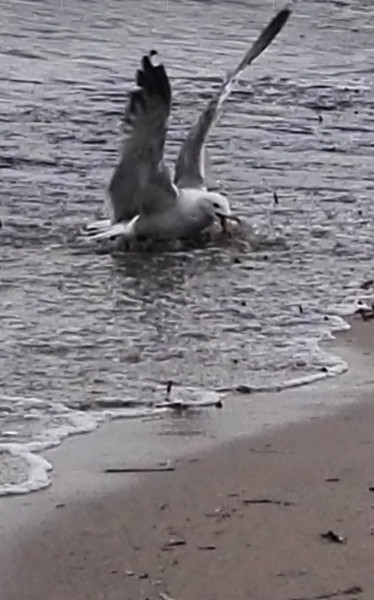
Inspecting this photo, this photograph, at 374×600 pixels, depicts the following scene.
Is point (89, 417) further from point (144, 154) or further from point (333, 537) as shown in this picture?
point (144, 154)

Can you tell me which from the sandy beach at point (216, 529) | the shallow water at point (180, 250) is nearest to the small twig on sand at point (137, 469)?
the sandy beach at point (216, 529)

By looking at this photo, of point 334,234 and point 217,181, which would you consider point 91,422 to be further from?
point 217,181

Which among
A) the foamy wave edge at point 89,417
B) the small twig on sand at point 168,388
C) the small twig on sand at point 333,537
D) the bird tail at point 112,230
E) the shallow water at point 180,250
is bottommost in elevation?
the bird tail at point 112,230

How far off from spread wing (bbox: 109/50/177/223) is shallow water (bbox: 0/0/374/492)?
22 centimetres

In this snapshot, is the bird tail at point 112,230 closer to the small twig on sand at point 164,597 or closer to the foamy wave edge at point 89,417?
the foamy wave edge at point 89,417

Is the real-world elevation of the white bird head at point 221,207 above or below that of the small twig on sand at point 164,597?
below

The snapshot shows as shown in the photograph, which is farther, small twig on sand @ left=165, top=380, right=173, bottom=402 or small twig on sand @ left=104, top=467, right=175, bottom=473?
small twig on sand @ left=165, top=380, right=173, bottom=402

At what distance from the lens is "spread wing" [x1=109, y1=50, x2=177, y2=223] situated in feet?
25.6

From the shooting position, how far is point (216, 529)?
3.98m

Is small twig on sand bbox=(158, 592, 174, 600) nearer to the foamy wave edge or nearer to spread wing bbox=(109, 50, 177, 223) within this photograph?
the foamy wave edge

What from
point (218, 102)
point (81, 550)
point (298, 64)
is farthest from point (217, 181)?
point (81, 550)


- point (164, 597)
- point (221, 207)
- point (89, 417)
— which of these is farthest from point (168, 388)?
point (221, 207)

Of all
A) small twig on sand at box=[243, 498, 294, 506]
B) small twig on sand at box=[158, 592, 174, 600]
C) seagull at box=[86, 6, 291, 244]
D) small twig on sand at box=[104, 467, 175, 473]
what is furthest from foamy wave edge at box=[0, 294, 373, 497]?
seagull at box=[86, 6, 291, 244]

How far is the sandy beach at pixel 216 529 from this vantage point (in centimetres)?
366
